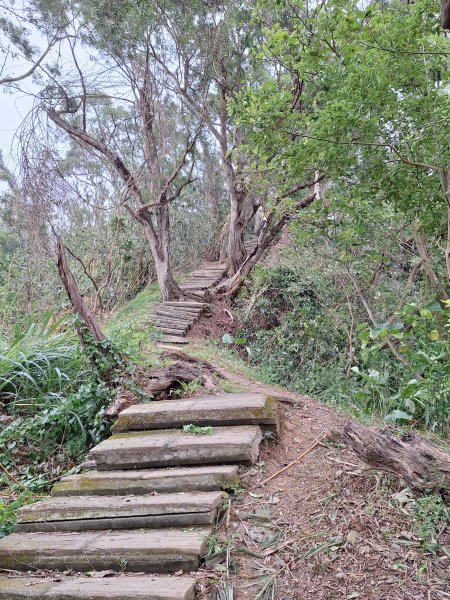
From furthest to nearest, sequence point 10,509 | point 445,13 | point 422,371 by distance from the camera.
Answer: point 422,371
point 10,509
point 445,13

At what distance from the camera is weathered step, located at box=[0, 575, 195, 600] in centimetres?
172

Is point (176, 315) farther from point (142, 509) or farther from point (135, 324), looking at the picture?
point (142, 509)

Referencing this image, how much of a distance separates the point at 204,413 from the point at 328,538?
1.27 m

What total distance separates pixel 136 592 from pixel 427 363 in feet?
7.78

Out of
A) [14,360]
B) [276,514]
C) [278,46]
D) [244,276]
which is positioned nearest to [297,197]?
[244,276]

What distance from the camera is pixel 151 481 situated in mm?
2512

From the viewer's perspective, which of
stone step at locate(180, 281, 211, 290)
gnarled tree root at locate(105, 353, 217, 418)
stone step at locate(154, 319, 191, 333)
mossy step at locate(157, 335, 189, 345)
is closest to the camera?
gnarled tree root at locate(105, 353, 217, 418)

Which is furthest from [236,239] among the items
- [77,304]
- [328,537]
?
[328,537]

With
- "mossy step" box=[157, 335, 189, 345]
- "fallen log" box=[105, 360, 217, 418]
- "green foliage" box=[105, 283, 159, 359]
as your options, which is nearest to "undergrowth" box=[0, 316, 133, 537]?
"fallen log" box=[105, 360, 217, 418]

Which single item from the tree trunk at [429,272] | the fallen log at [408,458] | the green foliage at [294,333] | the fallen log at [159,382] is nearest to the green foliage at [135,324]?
the fallen log at [159,382]

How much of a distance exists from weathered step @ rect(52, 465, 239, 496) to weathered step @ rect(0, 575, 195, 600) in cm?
56

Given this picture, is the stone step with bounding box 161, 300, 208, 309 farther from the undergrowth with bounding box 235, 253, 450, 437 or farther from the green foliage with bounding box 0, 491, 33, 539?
the green foliage with bounding box 0, 491, 33, 539

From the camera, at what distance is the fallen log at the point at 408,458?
212 centimetres

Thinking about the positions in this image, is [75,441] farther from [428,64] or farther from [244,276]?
[244,276]
